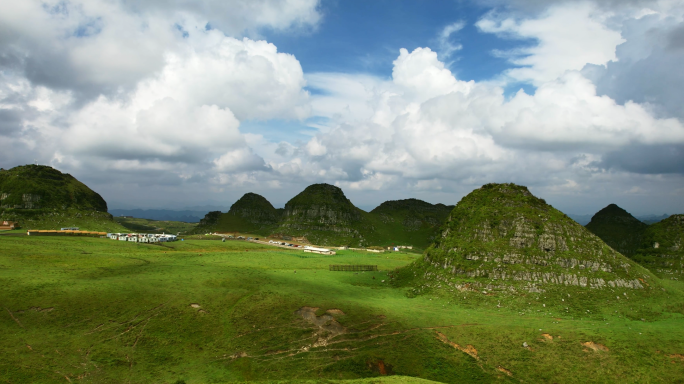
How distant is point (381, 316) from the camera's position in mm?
55406

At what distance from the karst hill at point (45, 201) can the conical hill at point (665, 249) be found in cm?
22960

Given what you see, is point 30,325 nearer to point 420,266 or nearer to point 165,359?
point 165,359

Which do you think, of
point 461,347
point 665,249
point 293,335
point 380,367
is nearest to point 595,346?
point 461,347

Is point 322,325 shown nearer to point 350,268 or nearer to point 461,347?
point 461,347

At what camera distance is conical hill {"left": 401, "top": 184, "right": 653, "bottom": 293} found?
65000 mm

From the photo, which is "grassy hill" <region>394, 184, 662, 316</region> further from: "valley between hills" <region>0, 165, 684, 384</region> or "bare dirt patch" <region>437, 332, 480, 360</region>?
"bare dirt patch" <region>437, 332, 480, 360</region>

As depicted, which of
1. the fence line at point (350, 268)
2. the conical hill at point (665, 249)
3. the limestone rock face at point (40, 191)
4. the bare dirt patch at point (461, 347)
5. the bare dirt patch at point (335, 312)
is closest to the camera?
the bare dirt patch at point (461, 347)

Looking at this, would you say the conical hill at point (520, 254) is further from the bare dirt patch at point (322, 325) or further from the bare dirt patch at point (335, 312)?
the bare dirt patch at point (322, 325)

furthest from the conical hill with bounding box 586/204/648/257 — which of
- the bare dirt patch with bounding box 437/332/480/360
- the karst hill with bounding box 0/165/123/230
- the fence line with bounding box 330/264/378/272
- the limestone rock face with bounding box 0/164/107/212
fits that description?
the limestone rock face with bounding box 0/164/107/212

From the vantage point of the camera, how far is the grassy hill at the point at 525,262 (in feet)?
207

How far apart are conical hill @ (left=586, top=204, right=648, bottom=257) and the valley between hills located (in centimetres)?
10679

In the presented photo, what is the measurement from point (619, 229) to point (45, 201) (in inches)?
11254

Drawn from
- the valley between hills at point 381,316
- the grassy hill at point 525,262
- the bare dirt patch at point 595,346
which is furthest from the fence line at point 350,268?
the bare dirt patch at point 595,346

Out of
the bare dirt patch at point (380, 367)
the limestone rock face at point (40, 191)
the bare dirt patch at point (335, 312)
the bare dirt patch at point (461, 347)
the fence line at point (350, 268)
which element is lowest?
the bare dirt patch at point (380, 367)
